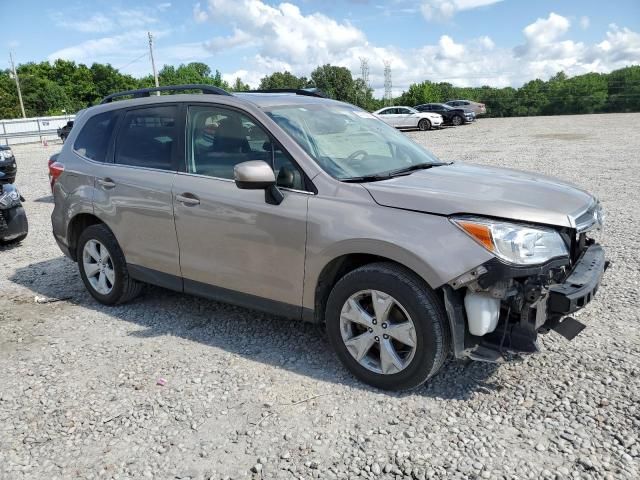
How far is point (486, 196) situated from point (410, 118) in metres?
30.1

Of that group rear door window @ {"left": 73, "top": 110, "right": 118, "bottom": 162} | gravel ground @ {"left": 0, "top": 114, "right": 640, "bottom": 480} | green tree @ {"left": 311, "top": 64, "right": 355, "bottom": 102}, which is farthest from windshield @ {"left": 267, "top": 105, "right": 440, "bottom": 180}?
green tree @ {"left": 311, "top": 64, "right": 355, "bottom": 102}

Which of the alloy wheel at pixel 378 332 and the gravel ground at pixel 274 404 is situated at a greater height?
the alloy wheel at pixel 378 332

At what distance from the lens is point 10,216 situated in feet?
23.8

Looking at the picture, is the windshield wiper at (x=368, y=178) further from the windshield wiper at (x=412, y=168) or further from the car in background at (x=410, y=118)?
the car in background at (x=410, y=118)

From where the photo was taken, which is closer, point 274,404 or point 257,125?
point 274,404

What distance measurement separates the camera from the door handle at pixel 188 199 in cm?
406

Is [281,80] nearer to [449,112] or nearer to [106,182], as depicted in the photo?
[449,112]

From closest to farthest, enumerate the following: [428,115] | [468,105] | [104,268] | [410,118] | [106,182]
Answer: [106,182] → [104,268] → [428,115] → [410,118] → [468,105]

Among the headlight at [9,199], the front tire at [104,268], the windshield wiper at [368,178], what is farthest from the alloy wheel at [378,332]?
the headlight at [9,199]

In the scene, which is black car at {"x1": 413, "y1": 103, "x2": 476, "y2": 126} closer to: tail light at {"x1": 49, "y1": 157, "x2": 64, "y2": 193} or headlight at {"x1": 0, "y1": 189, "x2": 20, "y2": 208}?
headlight at {"x1": 0, "y1": 189, "x2": 20, "y2": 208}

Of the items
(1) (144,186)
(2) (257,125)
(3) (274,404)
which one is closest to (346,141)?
(2) (257,125)

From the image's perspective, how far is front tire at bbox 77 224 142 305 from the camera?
485cm

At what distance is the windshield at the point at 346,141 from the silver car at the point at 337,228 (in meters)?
0.02

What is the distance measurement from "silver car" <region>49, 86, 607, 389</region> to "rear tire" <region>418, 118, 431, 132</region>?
28.1 m
